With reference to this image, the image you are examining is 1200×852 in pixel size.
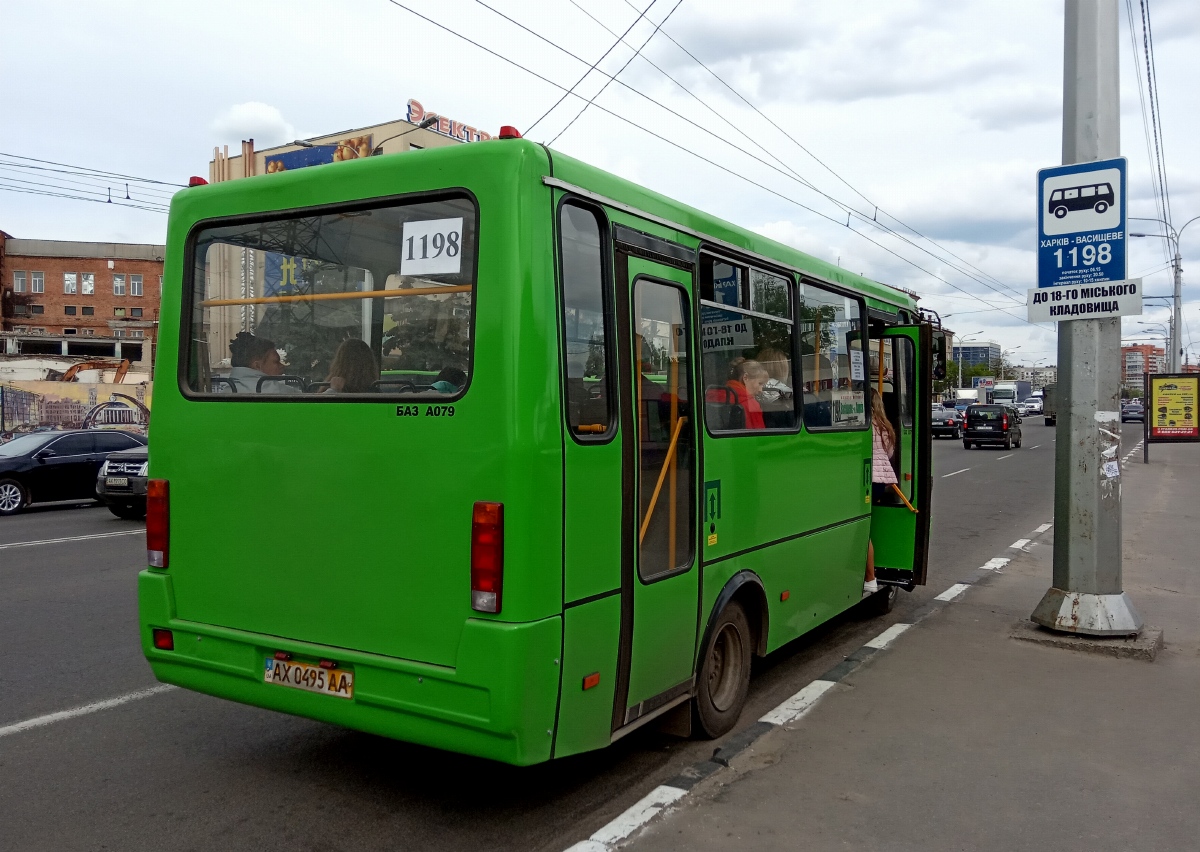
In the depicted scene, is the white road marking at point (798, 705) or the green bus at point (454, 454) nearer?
the green bus at point (454, 454)

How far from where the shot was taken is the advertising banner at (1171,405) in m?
21.8

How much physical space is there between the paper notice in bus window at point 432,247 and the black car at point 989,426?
3708cm

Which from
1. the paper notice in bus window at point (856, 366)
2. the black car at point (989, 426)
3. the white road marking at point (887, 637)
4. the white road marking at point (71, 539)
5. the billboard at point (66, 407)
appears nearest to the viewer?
the paper notice in bus window at point (856, 366)

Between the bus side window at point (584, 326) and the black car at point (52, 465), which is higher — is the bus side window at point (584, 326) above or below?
above

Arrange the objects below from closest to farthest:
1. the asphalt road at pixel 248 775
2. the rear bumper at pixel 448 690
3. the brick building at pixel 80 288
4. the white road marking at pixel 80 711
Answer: the rear bumper at pixel 448 690 < the asphalt road at pixel 248 775 < the white road marking at pixel 80 711 < the brick building at pixel 80 288

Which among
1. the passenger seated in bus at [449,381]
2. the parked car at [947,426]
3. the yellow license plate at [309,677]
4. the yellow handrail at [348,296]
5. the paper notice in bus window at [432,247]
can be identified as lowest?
the yellow license plate at [309,677]

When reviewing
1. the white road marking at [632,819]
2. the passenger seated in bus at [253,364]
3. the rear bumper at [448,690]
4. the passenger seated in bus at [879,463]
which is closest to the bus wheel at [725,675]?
the white road marking at [632,819]

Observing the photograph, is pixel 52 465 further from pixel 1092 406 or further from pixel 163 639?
pixel 1092 406

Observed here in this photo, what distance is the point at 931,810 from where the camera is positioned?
4281mm

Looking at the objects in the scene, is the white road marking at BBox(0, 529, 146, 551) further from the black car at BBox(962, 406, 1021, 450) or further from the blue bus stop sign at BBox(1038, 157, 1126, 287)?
the black car at BBox(962, 406, 1021, 450)

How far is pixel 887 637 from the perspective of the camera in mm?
7570

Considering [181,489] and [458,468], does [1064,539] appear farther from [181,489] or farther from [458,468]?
[181,489]

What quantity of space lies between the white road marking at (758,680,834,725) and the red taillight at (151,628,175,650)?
10.2 ft

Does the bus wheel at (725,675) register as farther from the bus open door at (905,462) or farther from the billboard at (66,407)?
the billboard at (66,407)
